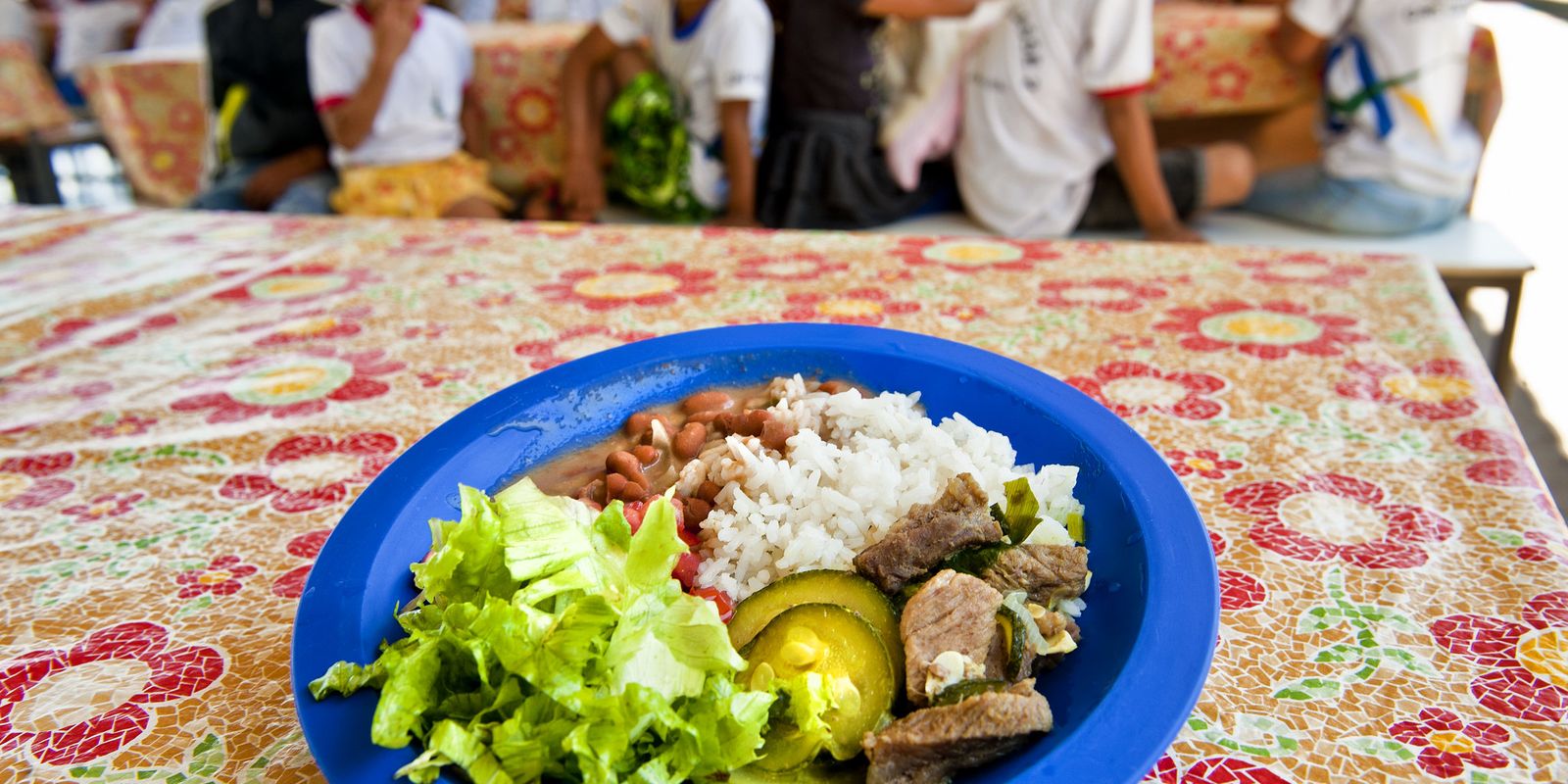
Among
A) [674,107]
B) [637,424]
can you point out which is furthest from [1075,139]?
[637,424]

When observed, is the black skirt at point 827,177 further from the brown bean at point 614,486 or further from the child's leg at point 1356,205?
the brown bean at point 614,486

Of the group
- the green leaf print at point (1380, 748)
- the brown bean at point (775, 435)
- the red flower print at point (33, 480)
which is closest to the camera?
the green leaf print at point (1380, 748)

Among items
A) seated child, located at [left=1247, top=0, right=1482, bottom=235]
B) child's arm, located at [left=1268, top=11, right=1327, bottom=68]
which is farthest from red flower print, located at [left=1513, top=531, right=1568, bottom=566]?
child's arm, located at [left=1268, top=11, right=1327, bottom=68]

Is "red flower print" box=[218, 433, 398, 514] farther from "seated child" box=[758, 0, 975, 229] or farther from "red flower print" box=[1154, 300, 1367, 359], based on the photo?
"seated child" box=[758, 0, 975, 229]

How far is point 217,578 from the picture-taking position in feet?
2.72

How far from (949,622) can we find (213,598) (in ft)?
2.02

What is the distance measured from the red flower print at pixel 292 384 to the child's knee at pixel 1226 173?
2.26 m

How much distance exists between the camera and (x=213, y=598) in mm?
801

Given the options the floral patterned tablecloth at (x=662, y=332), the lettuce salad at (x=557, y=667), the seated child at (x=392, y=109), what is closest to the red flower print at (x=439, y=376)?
the floral patterned tablecloth at (x=662, y=332)

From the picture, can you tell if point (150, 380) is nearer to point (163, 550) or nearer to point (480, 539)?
point (163, 550)

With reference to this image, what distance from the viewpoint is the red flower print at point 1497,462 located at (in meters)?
0.87

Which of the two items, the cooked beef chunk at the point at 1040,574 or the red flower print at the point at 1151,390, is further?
the red flower print at the point at 1151,390

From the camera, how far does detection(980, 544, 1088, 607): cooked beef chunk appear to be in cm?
65

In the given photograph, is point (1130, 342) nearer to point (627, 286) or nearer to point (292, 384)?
point (627, 286)
